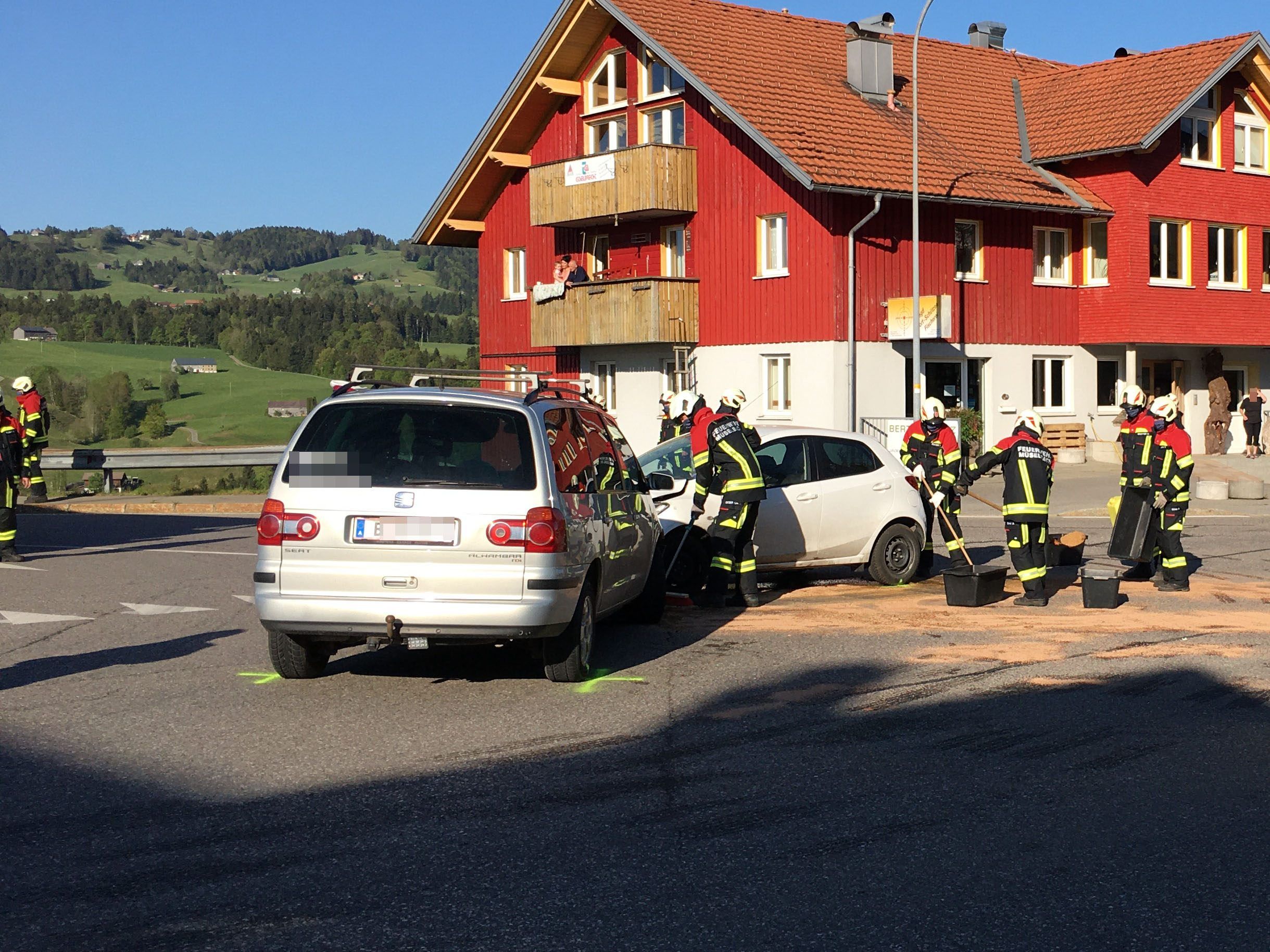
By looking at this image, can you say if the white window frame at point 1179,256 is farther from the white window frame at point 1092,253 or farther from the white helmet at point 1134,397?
the white helmet at point 1134,397

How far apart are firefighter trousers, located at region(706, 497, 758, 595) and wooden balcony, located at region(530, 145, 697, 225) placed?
75.1 ft

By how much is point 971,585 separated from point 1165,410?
2991 millimetres

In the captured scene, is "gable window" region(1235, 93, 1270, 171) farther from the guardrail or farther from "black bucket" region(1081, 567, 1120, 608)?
"black bucket" region(1081, 567, 1120, 608)

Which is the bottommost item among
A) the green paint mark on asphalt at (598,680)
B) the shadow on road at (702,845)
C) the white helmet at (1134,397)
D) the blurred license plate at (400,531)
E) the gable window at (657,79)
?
the shadow on road at (702,845)

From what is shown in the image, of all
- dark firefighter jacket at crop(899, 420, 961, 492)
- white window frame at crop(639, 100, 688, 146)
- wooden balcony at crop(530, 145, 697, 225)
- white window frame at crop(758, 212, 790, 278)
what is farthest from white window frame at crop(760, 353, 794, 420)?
dark firefighter jacket at crop(899, 420, 961, 492)

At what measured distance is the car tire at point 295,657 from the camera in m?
9.15

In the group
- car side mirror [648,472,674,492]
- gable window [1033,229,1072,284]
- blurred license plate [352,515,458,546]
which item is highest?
gable window [1033,229,1072,284]

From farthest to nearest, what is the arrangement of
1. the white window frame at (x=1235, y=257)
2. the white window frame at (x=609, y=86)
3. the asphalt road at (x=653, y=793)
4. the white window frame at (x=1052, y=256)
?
the white window frame at (x=1235, y=257) → the white window frame at (x=609, y=86) → the white window frame at (x=1052, y=256) → the asphalt road at (x=653, y=793)

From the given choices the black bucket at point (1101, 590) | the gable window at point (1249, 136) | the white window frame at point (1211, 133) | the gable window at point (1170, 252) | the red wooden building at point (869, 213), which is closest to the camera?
the black bucket at point (1101, 590)

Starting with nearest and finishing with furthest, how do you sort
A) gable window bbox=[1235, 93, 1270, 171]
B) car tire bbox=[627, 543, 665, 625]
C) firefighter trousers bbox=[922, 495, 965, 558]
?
car tire bbox=[627, 543, 665, 625]
firefighter trousers bbox=[922, 495, 965, 558]
gable window bbox=[1235, 93, 1270, 171]

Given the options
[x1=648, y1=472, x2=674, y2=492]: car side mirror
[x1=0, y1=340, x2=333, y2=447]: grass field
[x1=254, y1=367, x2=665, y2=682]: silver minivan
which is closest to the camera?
[x1=254, y1=367, x2=665, y2=682]: silver minivan

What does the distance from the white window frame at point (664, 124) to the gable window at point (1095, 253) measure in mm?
9868

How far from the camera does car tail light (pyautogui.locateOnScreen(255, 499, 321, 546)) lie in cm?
855

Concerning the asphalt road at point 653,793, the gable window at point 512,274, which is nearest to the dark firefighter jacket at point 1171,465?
the asphalt road at point 653,793
